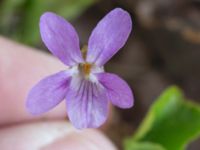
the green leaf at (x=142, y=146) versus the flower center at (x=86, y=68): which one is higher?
the flower center at (x=86, y=68)

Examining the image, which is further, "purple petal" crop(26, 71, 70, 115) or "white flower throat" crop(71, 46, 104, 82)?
"white flower throat" crop(71, 46, 104, 82)

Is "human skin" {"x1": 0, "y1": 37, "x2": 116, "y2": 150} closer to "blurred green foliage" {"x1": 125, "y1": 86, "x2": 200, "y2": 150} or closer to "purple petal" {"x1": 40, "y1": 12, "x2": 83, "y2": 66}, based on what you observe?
"blurred green foliage" {"x1": 125, "y1": 86, "x2": 200, "y2": 150}

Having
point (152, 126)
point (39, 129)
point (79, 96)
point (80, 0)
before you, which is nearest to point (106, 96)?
point (79, 96)

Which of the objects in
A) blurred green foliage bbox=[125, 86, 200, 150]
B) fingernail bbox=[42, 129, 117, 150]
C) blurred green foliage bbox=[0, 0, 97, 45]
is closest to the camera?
fingernail bbox=[42, 129, 117, 150]

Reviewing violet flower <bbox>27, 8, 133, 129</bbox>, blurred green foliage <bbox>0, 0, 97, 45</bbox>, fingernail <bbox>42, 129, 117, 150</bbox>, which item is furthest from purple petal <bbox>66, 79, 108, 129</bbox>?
blurred green foliage <bbox>0, 0, 97, 45</bbox>

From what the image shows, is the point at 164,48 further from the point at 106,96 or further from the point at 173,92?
the point at 106,96

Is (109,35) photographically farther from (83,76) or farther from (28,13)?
(28,13)

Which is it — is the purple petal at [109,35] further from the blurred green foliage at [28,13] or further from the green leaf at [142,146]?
the blurred green foliage at [28,13]

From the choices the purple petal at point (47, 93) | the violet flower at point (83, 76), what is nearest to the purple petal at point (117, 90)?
the violet flower at point (83, 76)
